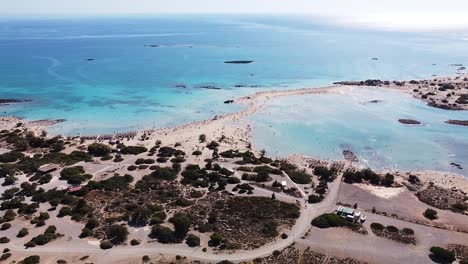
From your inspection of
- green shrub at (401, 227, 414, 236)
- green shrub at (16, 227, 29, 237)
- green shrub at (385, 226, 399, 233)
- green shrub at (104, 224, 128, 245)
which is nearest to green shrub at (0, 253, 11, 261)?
green shrub at (16, 227, 29, 237)

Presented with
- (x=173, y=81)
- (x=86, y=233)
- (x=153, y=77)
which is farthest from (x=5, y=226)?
(x=153, y=77)

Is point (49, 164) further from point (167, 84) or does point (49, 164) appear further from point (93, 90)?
point (167, 84)

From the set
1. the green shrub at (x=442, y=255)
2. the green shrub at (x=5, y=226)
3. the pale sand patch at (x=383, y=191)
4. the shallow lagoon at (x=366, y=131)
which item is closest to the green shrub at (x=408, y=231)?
the green shrub at (x=442, y=255)

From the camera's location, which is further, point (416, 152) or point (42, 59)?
point (42, 59)

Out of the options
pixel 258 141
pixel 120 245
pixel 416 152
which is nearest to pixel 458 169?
pixel 416 152

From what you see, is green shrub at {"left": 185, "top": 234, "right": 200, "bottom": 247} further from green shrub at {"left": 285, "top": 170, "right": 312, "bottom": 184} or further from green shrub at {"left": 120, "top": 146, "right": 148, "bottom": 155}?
green shrub at {"left": 120, "top": 146, "right": 148, "bottom": 155}

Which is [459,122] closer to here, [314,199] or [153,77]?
[314,199]

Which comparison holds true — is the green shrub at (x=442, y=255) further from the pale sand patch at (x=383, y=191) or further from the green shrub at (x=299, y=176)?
the green shrub at (x=299, y=176)
